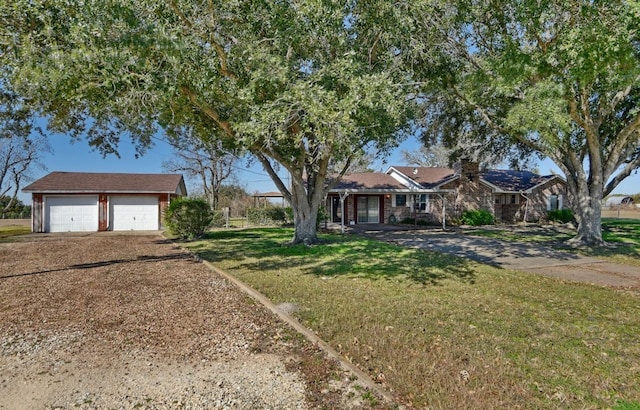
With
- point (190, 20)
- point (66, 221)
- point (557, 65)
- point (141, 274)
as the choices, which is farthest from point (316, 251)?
point (66, 221)

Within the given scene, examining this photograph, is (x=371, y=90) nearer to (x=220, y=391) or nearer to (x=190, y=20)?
(x=190, y=20)

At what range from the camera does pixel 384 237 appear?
674 inches

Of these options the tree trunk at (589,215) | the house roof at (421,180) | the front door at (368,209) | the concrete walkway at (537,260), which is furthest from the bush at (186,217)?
the tree trunk at (589,215)

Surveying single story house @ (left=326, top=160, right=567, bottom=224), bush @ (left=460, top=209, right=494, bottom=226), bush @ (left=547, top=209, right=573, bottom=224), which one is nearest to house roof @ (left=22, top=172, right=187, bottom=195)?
single story house @ (left=326, top=160, right=567, bottom=224)

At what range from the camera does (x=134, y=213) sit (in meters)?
24.1

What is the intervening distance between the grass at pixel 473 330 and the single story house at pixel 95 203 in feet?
56.9

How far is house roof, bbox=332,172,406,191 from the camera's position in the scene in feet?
78.3

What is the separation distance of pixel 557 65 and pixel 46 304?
1215 centimetres

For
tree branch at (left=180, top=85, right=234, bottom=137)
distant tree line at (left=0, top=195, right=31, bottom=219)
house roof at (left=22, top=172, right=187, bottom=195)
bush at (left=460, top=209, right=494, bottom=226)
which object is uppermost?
tree branch at (left=180, top=85, right=234, bottom=137)

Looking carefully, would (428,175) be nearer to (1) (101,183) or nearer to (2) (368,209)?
(2) (368,209)

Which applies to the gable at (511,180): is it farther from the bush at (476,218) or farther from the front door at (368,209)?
the front door at (368,209)

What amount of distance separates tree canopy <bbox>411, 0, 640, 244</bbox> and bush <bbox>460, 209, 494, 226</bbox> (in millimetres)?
7986

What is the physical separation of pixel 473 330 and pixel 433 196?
2177 centimetres

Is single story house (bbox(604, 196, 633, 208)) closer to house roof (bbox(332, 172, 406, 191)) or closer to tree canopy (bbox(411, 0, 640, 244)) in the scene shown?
house roof (bbox(332, 172, 406, 191))
